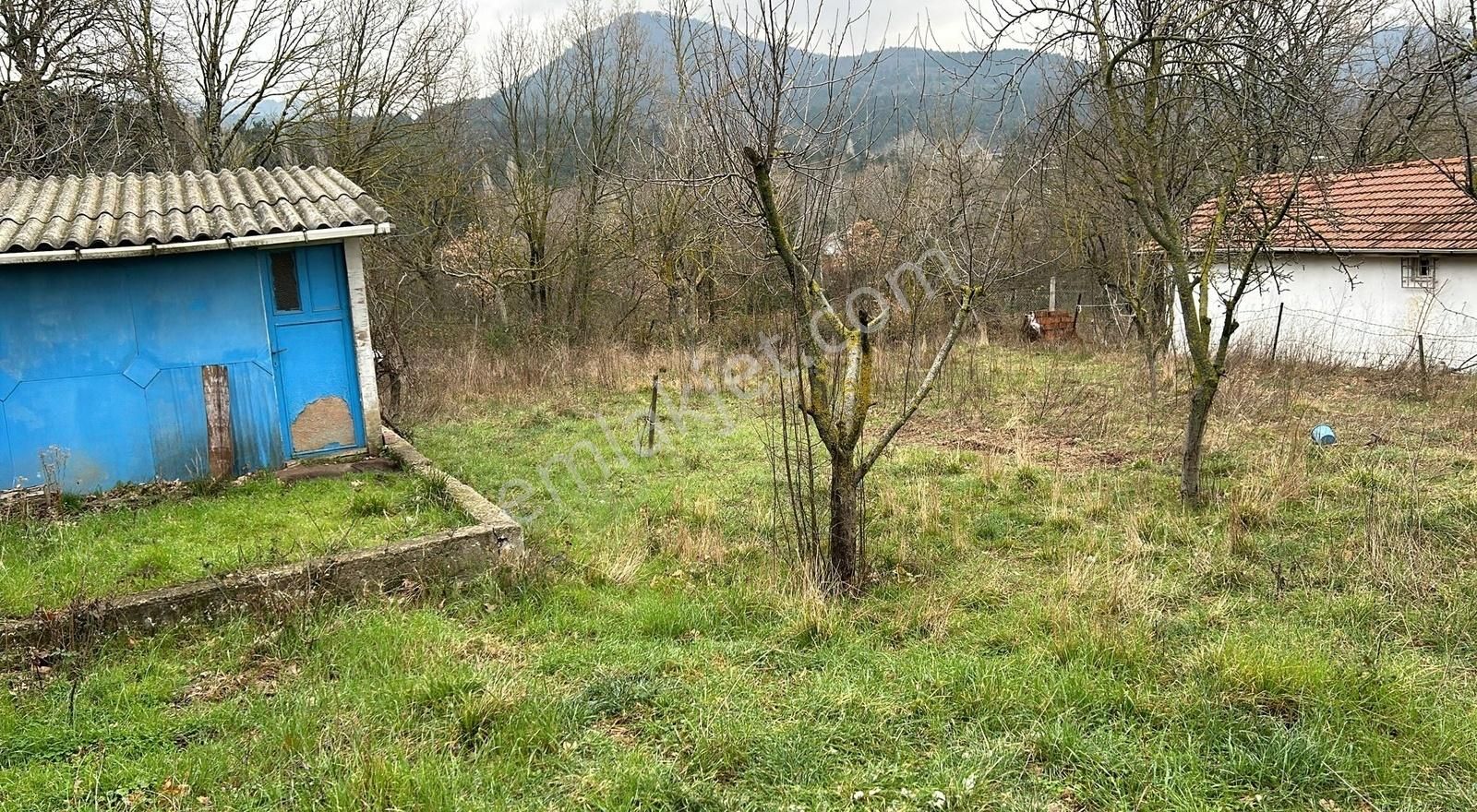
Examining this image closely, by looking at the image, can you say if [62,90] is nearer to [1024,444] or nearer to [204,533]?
[204,533]

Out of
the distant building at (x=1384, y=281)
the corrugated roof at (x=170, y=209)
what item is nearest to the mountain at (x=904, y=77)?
the corrugated roof at (x=170, y=209)

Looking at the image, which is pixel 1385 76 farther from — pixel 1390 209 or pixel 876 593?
pixel 1390 209

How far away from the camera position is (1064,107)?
20.6 feet

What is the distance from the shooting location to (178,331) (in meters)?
7.18

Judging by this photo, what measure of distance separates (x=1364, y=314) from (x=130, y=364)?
60.7 ft

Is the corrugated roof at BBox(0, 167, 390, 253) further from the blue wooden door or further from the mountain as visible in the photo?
the mountain

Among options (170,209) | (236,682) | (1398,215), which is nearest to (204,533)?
(236,682)

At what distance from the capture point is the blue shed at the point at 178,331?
22.2ft

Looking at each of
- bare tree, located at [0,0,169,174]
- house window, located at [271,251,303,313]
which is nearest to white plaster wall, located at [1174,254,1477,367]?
house window, located at [271,251,303,313]

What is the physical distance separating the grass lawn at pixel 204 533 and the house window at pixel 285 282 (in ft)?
5.02

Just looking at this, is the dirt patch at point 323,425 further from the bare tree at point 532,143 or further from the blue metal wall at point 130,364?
the bare tree at point 532,143

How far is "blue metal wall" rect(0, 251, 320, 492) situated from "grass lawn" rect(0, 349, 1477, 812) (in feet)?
9.50

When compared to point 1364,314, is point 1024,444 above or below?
below

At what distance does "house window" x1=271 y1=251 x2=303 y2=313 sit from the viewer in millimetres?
7504
